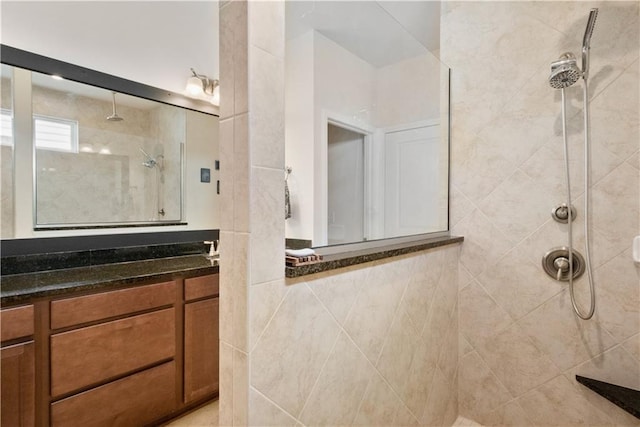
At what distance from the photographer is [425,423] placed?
1.44m

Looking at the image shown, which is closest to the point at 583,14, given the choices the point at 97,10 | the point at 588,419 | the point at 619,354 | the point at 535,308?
the point at 535,308

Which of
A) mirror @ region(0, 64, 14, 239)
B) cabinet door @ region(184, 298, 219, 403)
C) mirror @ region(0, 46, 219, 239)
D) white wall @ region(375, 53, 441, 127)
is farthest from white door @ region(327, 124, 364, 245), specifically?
mirror @ region(0, 64, 14, 239)

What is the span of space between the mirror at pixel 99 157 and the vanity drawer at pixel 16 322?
1.86 feet

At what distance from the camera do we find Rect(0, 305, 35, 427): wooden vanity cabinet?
1.23 meters

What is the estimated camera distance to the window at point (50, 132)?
156 centimetres

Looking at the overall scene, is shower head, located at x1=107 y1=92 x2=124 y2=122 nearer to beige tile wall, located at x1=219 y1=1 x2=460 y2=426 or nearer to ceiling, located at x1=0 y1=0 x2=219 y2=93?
ceiling, located at x1=0 y1=0 x2=219 y2=93

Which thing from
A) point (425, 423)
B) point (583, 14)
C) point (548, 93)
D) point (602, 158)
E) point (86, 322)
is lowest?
point (425, 423)

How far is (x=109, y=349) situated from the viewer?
4.92ft

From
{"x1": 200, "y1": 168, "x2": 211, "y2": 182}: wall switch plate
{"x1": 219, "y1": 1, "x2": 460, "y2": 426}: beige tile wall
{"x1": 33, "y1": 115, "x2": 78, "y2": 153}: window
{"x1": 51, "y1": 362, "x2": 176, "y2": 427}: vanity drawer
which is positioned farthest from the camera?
{"x1": 200, "y1": 168, "x2": 211, "y2": 182}: wall switch plate

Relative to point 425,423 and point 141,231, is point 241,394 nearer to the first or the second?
point 425,423

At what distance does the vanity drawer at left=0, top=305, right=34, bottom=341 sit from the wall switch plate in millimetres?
1374

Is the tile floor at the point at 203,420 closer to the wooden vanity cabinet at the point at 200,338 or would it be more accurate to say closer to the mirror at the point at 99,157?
the wooden vanity cabinet at the point at 200,338

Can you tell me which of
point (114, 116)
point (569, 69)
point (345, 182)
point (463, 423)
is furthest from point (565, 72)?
point (114, 116)

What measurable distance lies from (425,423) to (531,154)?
1449 millimetres
